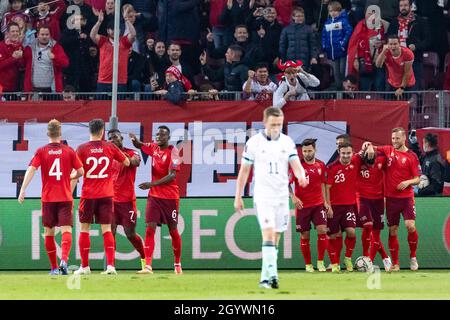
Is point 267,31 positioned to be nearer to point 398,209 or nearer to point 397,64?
point 397,64

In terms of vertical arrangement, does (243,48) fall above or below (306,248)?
above

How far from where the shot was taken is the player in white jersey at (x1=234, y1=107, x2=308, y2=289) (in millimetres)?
16188

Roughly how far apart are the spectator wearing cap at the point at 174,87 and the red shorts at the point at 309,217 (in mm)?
4009

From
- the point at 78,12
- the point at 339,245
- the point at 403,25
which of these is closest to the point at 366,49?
the point at 403,25

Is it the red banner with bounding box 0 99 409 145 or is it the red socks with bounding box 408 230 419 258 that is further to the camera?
the red banner with bounding box 0 99 409 145

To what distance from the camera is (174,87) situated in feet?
84.4

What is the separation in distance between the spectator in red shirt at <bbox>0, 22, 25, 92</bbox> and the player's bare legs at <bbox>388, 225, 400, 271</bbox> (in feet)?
27.9

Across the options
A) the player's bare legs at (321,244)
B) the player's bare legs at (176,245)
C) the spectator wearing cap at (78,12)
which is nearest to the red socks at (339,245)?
the player's bare legs at (321,244)

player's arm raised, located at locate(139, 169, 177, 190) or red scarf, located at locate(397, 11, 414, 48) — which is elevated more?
red scarf, located at locate(397, 11, 414, 48)

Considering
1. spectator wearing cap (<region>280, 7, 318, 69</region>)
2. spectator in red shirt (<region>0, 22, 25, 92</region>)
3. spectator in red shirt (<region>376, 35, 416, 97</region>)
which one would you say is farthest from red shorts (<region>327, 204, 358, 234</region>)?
spectator in red shirt (<region>0, 22, 25, 92</region>)

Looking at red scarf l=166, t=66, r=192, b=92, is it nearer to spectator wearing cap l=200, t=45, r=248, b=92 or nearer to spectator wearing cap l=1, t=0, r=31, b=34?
spectator wearing cap l=200, t=45, r=248, b=92

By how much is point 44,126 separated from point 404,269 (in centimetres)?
742

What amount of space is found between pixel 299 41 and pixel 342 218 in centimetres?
447

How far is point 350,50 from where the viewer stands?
26297 mm
